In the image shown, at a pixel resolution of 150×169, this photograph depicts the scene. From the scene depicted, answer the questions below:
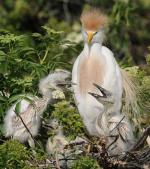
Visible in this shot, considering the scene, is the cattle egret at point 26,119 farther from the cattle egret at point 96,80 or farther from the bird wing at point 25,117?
the cattle egret at point 96,80

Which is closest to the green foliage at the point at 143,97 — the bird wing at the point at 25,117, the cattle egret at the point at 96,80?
the cattle egret at the point at 96,80

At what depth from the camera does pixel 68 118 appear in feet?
18.7

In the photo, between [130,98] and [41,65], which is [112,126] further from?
[41,65]

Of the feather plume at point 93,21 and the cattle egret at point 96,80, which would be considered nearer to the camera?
the cattle egret at point 96,80

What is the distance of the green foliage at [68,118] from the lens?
18.6 feet

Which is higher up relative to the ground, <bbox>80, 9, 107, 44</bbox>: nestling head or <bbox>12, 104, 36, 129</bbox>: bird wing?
<bbox>80, 9, 107, 44</bbox>: nestling head

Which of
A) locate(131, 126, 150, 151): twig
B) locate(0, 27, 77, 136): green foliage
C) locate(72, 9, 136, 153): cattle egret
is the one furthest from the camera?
locate(0, 27, 77, 136): green foliage

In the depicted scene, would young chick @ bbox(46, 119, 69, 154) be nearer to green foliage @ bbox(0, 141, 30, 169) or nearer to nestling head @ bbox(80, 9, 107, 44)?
green foliage @ bbox(0, 141, 30, 169)

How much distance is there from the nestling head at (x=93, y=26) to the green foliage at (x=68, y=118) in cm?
50

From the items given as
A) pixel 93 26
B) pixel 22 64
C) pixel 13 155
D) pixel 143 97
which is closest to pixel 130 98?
pixel 143 97

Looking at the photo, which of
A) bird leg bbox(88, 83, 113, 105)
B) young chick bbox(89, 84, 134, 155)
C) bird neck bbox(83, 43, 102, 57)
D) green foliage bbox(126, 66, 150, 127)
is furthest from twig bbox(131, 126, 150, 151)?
bird neck bbox(83, 43, 102, 57)

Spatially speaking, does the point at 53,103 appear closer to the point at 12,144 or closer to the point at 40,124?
the point at 40,124

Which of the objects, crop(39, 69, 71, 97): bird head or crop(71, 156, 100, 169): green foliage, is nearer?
crop(71, 156, 100, 169): green foliage

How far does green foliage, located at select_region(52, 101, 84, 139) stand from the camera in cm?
568
